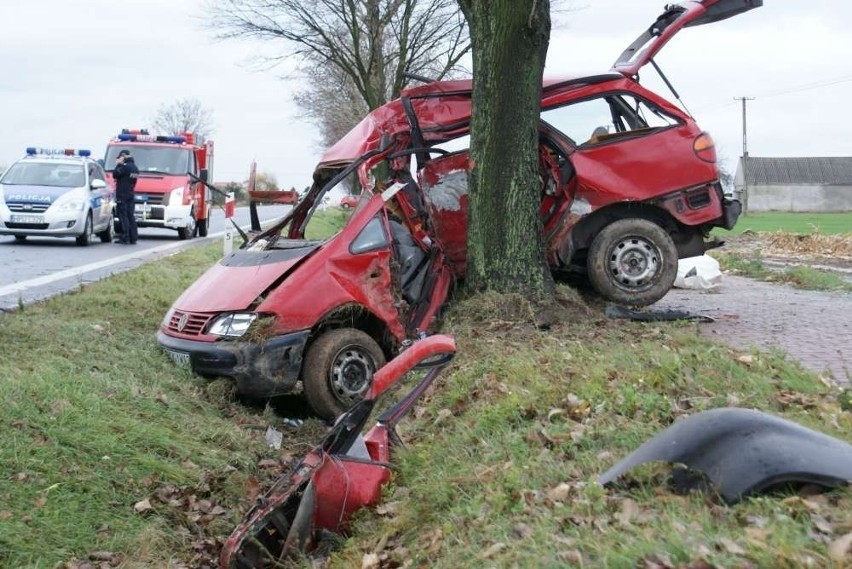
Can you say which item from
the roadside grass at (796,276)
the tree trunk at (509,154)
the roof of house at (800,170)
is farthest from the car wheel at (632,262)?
the roof of house at (800,170)

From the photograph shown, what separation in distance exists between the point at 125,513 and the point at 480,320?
12.1 ft

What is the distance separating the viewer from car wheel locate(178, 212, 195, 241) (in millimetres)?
24297

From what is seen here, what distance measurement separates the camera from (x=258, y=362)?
766 cm

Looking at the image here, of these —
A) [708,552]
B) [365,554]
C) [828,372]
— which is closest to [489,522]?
[365,554]

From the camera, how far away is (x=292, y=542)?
519cm

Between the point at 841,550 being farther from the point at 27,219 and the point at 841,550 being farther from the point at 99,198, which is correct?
the point at 99,198

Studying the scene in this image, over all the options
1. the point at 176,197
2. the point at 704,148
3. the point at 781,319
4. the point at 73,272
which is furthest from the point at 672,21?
the point at 176,197

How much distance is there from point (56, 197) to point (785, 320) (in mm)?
15069

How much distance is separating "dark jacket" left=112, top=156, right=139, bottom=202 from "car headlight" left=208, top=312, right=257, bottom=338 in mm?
13859

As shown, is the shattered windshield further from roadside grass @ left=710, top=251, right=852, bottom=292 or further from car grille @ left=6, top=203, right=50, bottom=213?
car grille @ left=6, top=203, right=50, bottom=213

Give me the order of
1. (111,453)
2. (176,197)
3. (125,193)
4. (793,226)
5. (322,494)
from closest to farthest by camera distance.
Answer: (322,494) < (111,453) < (125,193) < (176,197) < (793,226)

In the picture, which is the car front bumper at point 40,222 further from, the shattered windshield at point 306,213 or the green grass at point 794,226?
the green grass at point 794,226

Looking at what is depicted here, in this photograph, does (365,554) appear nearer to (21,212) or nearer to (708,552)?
(708,552)

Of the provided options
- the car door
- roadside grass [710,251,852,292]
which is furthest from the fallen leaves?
the car door
